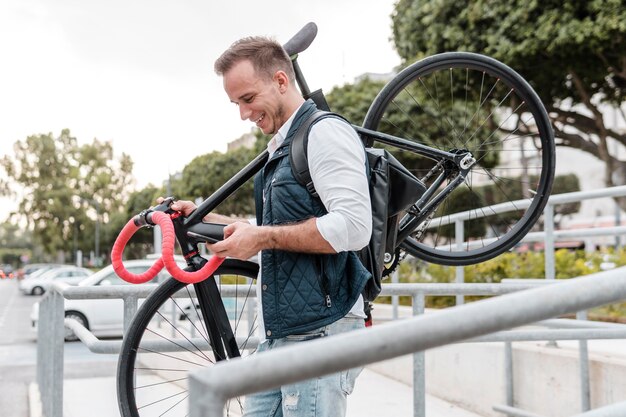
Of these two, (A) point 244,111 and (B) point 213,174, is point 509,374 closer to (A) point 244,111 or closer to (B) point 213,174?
(A) point 244,111

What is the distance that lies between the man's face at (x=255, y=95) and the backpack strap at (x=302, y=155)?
12 centimetres

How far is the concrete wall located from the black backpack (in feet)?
8.79

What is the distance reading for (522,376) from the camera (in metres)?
5.09

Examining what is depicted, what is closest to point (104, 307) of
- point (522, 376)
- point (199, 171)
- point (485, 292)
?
point (522, 376)

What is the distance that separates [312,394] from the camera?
→ 2078 mm

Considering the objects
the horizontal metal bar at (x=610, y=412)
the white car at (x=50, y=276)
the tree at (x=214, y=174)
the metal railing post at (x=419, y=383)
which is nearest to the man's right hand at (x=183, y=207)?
the metal railing post at (x=419, y=383)

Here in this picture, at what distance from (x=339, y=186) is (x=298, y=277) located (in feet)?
0.89

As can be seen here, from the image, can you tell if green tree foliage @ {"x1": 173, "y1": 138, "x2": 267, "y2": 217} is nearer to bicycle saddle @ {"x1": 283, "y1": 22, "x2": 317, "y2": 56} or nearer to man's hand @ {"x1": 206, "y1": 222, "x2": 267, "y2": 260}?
bicycle saddle @ {"x1": 283, "y1": 22, "x2": 317, "y2": 56}

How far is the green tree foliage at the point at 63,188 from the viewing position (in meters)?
69.9

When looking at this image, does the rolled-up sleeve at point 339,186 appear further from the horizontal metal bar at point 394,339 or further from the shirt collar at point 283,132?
the horizontal metal bar at point 394,339

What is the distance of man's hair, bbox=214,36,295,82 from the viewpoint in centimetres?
216

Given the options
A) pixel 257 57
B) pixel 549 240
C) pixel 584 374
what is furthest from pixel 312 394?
pixel 549 240

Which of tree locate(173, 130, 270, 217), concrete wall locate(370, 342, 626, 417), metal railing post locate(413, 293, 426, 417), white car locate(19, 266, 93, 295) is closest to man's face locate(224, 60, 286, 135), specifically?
metal railing post locate(413, 293, 426, 417)

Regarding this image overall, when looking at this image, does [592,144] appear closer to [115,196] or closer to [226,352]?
[226,352]
